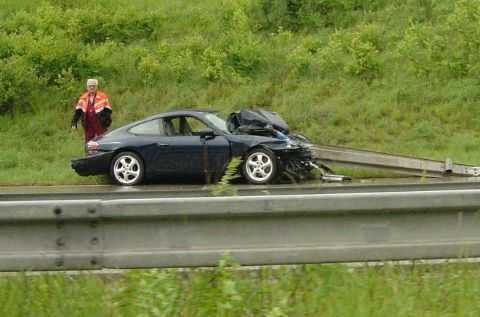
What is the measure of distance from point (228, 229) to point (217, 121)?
10.9 meters

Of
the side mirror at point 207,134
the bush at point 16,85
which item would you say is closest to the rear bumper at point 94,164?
the side mirror at point 207,134

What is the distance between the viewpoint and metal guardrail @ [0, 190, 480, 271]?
535 centimetres

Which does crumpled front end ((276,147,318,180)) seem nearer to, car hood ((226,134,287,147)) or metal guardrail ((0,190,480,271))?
car hood ((226,134,287,147))

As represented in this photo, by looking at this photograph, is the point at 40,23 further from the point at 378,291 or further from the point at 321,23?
the point at 378,291

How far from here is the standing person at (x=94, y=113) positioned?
1733cm

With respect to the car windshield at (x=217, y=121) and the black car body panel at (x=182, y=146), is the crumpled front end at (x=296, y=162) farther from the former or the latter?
the car windshield at (x=217, y=121)

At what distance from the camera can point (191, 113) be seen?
1611 cm

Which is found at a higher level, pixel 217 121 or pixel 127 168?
pixel 217 121

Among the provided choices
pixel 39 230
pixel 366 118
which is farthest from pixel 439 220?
pixel 366 118

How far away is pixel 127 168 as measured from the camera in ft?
53.4

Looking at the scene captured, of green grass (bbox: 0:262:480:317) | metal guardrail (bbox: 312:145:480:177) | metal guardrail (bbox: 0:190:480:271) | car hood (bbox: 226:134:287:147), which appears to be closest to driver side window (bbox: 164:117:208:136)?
car hood (bbox: 226:134:287:147)

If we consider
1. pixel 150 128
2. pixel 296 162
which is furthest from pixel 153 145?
pixel 296 162

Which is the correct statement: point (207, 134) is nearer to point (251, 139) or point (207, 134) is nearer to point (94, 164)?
point (251, 139)

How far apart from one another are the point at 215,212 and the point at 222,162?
10.5m
